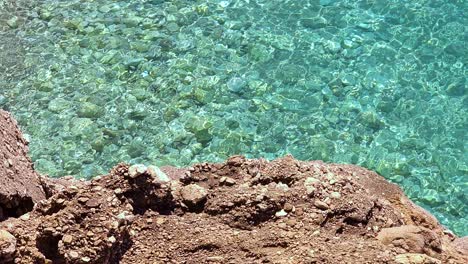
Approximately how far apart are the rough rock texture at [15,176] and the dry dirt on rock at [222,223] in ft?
1.09

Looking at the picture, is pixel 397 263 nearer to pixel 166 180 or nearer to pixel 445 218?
pixel 166 180

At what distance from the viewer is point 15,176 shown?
4152 mm

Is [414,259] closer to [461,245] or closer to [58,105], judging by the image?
[461,245]

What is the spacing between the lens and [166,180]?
3928 mm

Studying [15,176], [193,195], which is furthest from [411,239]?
[15,176]

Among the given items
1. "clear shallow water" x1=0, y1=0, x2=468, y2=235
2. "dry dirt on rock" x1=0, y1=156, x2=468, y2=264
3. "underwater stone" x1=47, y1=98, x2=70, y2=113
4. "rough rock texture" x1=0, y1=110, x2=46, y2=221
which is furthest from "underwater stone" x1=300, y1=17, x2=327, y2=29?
"rough rock texture" x1=0, y1=110, x2=46, y2=221

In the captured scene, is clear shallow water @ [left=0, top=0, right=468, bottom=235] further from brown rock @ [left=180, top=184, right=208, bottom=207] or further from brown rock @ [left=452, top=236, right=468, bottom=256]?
brown rock @ [left=180, top=184, right=208, bottom=207]

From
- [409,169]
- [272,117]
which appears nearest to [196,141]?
[272,117]

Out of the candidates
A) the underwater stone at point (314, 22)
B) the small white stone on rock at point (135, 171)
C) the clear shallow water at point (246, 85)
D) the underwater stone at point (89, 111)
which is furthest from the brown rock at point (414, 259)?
the underwater stone at point (314, 22)

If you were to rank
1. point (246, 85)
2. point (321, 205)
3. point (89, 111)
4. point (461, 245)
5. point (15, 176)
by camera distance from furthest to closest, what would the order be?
point (246, 85)
point (89, 111)
point (461, 245)
point (15, 176)
point (321, 205)

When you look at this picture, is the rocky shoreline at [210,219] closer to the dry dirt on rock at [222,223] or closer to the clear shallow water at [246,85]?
the dry dirt on rock at [222,223]

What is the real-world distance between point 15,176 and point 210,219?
121cm

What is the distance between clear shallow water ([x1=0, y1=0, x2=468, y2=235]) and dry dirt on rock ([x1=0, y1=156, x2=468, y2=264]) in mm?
3297

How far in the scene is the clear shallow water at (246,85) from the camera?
758 centimetres
